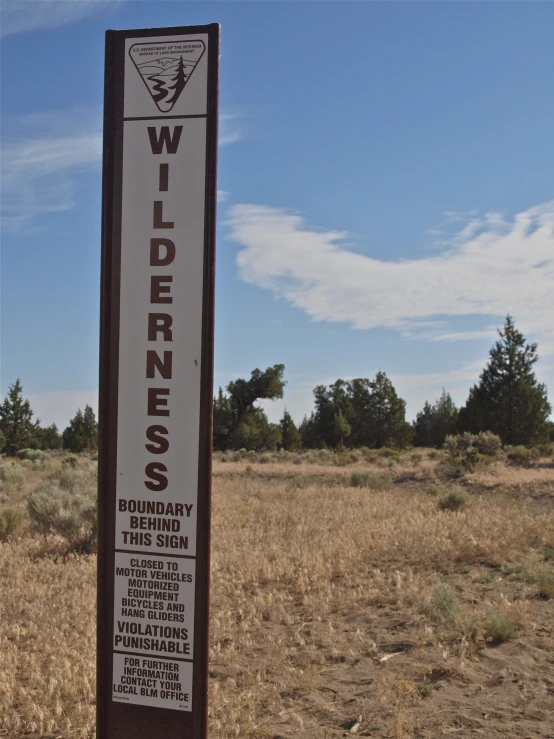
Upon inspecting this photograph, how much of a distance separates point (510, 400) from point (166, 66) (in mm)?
36478

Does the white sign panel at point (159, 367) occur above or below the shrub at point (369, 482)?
above

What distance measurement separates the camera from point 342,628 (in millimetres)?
5941

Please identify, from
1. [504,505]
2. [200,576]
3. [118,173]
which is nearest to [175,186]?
[118,173]

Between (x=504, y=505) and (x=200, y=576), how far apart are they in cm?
1054

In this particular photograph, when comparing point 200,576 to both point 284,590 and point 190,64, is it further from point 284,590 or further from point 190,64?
point 284,590

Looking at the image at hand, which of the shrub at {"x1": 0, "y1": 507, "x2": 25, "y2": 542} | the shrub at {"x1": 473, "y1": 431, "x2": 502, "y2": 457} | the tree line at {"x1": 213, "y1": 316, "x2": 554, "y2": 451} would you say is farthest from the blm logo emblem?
the tree line at {"x1": 213, "y1": 316, "x2": 554, "y2": 451}

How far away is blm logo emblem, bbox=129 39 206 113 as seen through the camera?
305 cm

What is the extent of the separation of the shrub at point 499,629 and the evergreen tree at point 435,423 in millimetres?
43999

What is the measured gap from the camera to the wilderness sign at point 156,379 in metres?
3.00

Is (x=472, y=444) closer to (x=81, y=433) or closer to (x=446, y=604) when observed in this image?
(x=446, y=604)

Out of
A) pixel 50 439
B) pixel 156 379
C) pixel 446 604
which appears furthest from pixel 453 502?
pixel 50 439

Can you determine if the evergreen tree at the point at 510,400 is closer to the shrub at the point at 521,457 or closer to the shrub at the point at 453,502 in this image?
the shrub at the point at 521,457

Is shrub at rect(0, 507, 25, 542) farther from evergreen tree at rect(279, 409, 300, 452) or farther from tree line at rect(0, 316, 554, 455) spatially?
evergreen tree at rect(279, 409, 300, 452)

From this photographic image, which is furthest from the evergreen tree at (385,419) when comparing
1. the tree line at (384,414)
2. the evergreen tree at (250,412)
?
the evergreen tree at (250,412)
